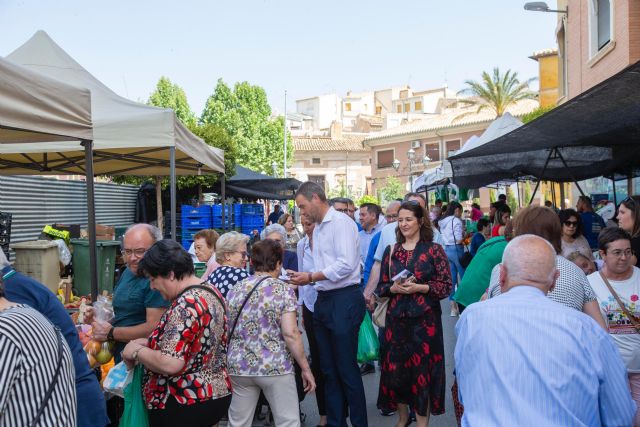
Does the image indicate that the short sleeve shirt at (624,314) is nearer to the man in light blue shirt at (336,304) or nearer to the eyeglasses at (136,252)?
the man in light blue shirt at (336,304)

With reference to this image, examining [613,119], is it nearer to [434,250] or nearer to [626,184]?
[434,250]

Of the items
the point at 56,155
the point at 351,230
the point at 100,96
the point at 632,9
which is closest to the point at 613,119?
the point at 351,230

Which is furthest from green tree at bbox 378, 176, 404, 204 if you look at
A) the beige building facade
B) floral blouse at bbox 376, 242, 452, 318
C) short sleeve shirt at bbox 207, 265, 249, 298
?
short sleeve shirt at bbox 207, 265, 249, 298

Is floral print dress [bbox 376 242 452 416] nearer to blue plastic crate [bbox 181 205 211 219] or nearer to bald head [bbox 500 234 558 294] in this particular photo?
bald head [bbox 500 234 558 294]

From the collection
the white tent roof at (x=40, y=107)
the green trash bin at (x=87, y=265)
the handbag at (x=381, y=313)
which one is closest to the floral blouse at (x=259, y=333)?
the handbag at (x=381, y=313)

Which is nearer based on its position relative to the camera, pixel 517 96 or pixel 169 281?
pixel 169 281

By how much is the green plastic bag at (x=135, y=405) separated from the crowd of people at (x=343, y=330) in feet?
0.12

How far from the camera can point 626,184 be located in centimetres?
1523

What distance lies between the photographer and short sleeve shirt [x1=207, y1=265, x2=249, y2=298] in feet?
16.4

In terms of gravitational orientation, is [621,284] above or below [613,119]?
below

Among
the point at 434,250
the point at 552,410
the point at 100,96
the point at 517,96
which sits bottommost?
the point at 552,410

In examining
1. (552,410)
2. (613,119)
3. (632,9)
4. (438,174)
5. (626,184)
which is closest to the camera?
Answer: (552,410)

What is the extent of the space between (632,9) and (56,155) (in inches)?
433

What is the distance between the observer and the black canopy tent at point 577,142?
5.06 m
